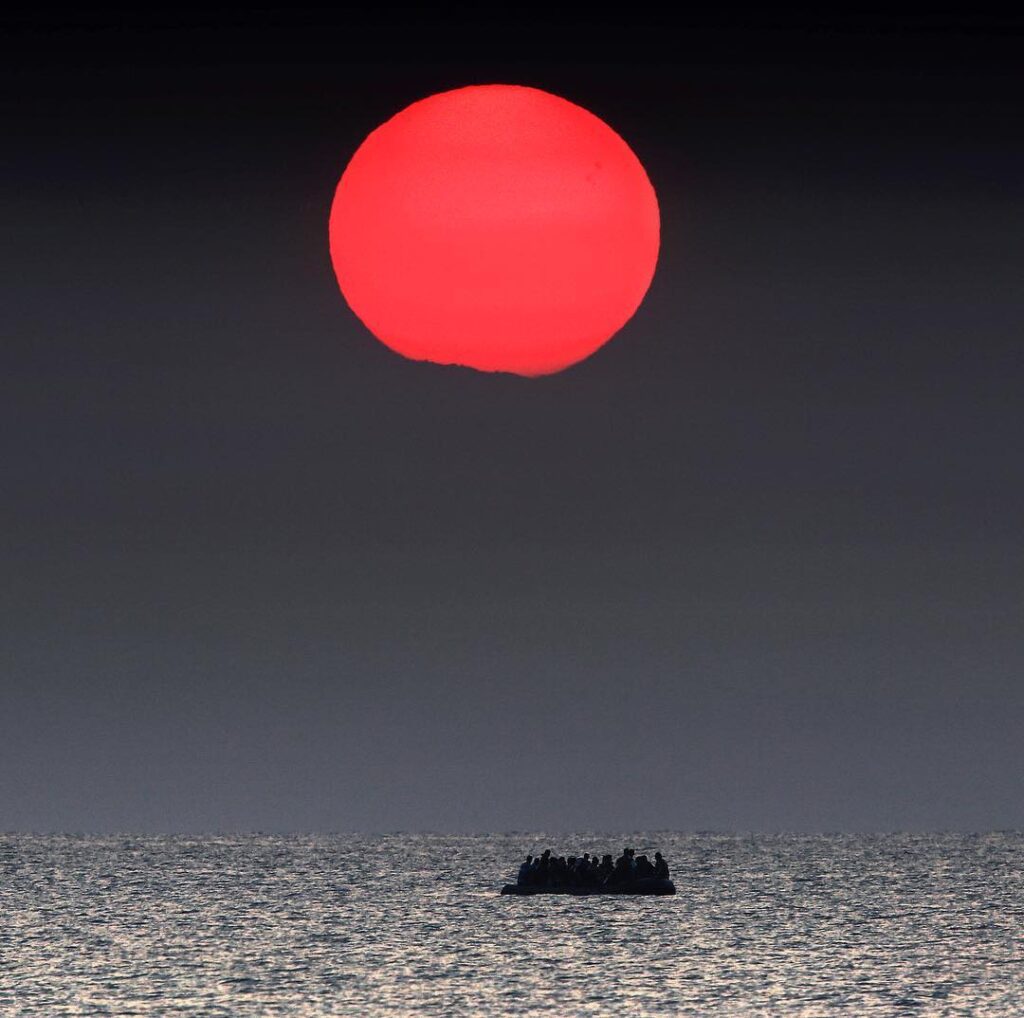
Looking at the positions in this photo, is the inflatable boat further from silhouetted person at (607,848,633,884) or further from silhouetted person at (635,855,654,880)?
silhouetted person at (635,855,654,880)

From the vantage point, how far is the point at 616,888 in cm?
13025

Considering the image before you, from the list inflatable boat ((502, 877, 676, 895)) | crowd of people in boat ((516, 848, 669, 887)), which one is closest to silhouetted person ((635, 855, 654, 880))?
crowd of people in boat ((516, 848, 669, 887))

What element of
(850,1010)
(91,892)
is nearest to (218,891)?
(91,892)

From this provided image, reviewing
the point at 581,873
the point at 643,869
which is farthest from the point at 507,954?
the point at 643,869

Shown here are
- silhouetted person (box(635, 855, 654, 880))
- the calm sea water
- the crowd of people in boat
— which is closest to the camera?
the calm sea water

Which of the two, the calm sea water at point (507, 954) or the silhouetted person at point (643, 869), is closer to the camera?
the calm sea water at point (507, 954)

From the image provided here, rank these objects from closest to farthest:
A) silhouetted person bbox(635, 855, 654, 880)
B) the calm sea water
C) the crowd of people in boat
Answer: the calm sea water
the crowd of people in boat
silhouetted person bbox(635, 855, 654, 880)

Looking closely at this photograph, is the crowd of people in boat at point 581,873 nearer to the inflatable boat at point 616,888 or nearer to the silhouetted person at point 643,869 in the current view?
the silhouetted person at point 643,869

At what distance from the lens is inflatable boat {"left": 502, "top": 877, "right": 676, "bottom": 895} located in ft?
415

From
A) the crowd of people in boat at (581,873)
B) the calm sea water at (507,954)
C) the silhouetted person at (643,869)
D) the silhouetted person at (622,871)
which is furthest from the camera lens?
the silhouetted person at (643,869)

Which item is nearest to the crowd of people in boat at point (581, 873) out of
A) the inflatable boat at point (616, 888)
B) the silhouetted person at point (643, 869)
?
the silhouetted person at point (643, 869)

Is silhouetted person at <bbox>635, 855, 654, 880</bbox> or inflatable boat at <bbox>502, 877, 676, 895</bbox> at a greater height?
silhouetted person at <bbox>635, 855, 654, 880</bbox>

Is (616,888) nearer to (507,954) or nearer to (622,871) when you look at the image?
(622,871)

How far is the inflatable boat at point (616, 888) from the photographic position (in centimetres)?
12644
